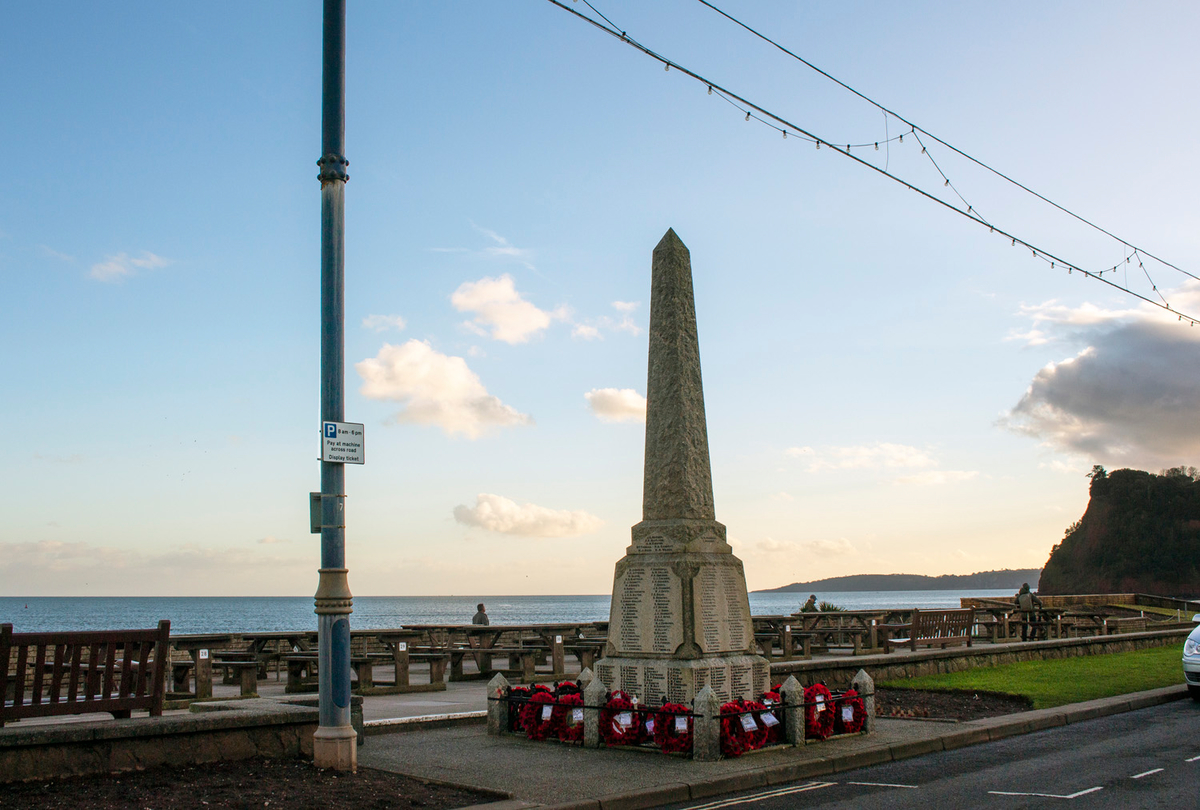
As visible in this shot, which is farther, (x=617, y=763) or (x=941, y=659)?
(x=941, y=659)

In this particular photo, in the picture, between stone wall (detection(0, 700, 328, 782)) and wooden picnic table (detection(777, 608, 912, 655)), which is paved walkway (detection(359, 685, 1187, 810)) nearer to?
stone wall (detection(0, 700, 328, 782))

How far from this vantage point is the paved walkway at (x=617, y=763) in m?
7.80

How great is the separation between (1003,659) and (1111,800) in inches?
456

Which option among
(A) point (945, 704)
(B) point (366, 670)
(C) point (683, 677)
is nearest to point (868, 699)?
(C) point (683, 677)

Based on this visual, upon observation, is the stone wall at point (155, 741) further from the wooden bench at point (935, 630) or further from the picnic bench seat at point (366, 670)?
the wooden bench at point (935, 630)

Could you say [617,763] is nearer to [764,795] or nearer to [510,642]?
[764,795]

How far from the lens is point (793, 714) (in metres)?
10.2

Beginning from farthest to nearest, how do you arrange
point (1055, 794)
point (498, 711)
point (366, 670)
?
point (366, 670) → point (498, 711) → point (1055, 794)

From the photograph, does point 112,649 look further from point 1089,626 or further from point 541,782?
point 1089,626

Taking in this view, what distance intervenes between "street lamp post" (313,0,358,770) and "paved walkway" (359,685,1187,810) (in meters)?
0.73

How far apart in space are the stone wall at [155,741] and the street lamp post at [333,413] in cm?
37

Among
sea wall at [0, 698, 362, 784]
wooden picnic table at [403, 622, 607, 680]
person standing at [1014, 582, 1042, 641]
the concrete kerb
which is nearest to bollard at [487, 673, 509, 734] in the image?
the concrete kerb

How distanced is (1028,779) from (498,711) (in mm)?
5337

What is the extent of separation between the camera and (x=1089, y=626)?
2803 centimetres
